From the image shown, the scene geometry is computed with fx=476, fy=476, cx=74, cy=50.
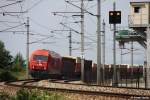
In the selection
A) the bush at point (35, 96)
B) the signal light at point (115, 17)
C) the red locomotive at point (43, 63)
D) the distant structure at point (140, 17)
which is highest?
the distant structure at point (140, 17)

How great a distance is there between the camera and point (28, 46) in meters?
59.7

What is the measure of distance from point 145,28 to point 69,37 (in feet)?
76.4

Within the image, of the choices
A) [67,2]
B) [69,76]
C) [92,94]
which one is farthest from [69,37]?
[92,94]

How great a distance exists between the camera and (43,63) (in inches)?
2110

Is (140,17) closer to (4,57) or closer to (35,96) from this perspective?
(4,57)

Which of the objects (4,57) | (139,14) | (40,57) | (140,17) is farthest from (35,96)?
(4,57)

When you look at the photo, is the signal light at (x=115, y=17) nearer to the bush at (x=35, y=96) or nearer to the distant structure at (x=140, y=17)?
the distant structure at (x=140, y=17)

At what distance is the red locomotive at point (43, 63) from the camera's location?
175 ft

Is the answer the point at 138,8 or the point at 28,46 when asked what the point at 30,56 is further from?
the point at 138,8

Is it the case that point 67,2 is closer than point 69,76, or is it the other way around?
point 67,2

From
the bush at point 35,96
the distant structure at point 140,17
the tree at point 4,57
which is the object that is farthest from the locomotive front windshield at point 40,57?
the bush at point 35,96

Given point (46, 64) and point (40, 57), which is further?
point (40, 57)

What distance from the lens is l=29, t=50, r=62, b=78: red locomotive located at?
53438mm

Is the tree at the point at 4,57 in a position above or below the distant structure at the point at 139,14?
below
